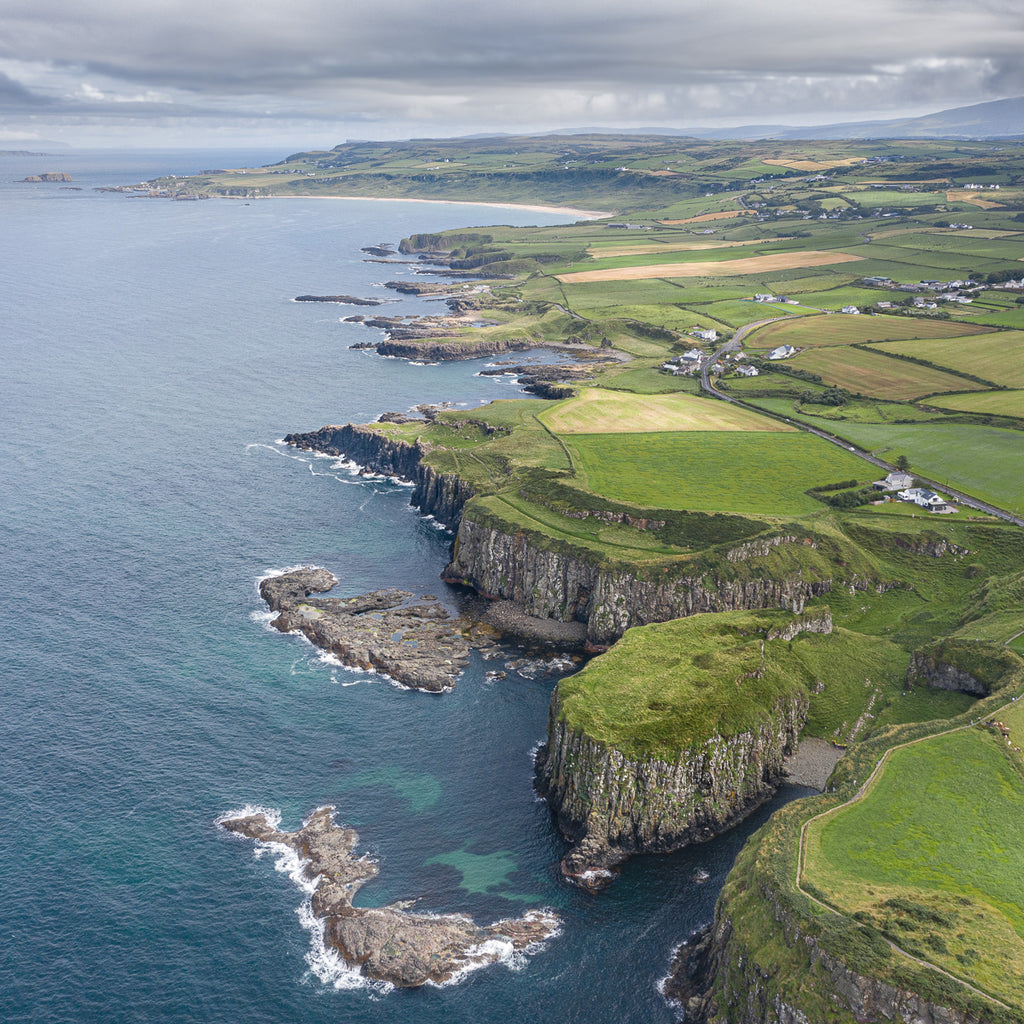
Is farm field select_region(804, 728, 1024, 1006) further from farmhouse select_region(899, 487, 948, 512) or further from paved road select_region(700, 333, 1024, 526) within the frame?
paved road select_region(700, 333, 1024, 526)

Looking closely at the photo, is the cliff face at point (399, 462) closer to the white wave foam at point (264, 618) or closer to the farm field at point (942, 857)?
the white wave foam at point (264, 618)

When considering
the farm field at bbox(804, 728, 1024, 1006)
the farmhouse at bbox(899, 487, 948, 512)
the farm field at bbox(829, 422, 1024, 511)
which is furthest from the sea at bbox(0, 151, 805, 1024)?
the farm field at bbox(829, 422, 1024, 511)

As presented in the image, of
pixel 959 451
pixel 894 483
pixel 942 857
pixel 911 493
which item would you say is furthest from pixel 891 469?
pixel 942 857

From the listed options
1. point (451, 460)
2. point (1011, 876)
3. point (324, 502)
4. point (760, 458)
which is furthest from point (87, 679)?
point (760, 458)

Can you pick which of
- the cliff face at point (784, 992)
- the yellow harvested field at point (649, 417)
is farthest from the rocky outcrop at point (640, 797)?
the yellow harvested field at point (649, 417)

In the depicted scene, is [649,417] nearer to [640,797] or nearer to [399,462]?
[399,462]

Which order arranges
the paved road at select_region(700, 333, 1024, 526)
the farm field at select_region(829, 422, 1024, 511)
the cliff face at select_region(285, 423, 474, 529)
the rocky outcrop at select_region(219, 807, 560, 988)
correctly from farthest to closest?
the cliff face at select_region(285, 423, 474, 529) → the farm field at select_region(829, 422, 1024, 511) → the paved road at select_region(700, 333, 1024, 526) → the rocky outcrop at select_region(219, 807, 560, 988)

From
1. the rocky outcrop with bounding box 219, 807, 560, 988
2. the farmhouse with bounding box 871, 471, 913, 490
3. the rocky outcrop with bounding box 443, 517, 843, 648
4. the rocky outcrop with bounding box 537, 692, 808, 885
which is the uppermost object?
the farmhouse with bounding box 871, 471, 913, 490
